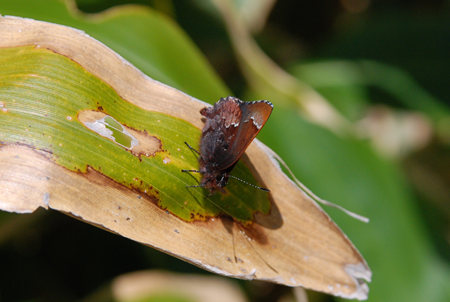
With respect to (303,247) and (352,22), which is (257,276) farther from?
(352,22)

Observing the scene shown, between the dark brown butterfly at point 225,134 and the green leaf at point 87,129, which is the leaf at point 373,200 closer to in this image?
the dark brown butterfly at point 225,134

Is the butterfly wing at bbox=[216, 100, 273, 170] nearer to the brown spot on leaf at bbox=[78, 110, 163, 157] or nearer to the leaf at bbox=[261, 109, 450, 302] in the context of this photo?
the brown spot on leaf at bbox=[78, 110, 163, 157]

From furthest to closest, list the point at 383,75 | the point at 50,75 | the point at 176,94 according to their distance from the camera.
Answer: the point at 383,75
the point at 176,94
the point at 50,75

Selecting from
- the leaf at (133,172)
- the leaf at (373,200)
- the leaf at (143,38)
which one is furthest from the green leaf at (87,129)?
the leaf at (373,200)

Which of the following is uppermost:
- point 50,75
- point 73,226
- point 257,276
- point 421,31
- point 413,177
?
point 421,31

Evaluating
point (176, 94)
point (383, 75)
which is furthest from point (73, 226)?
point (383, 75)

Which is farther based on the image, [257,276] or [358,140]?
[358,140]

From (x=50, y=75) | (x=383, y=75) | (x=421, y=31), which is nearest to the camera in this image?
(x=50, y=75)

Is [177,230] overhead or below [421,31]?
below
